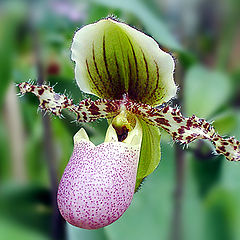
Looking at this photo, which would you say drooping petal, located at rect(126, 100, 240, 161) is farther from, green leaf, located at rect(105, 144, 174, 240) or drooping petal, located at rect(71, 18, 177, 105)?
green leaf, located at rect(105, 144, 174, 240)

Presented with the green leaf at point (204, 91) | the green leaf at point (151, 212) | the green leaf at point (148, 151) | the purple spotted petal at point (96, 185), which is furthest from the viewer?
the green leaf at point (204, 91)

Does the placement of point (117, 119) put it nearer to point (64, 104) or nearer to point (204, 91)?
point (64, 104)

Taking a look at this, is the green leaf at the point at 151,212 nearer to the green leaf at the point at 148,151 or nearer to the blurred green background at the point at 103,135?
the blurred green background at the point at 103,135

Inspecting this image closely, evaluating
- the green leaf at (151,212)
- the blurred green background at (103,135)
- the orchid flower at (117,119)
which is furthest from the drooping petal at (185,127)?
the green leaf at (151,212)

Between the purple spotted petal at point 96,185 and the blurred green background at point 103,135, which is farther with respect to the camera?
the blurred green background at point 103,135

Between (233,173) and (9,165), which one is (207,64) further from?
(9,165)

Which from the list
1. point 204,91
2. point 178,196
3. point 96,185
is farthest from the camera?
point 204,91

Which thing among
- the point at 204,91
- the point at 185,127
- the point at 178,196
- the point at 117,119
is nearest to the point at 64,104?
the point at 117,119
